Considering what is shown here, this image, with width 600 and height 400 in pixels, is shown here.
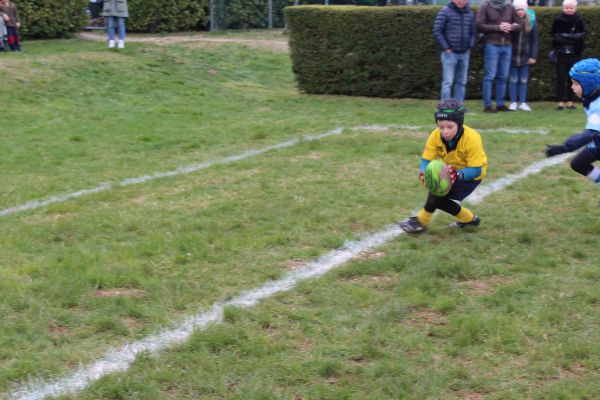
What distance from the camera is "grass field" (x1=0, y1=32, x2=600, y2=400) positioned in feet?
14.3

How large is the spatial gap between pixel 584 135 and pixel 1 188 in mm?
5787

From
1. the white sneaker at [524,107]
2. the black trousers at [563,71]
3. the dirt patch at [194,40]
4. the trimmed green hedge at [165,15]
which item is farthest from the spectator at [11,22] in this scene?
the black trousers at [563,71]

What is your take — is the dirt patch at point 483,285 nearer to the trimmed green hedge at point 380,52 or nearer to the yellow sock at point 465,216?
the yellow sock at point 465,216

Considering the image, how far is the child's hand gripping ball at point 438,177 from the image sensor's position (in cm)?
656

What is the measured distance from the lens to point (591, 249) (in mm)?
6406

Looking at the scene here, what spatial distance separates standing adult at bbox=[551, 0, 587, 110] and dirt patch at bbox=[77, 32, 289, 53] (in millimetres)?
9545

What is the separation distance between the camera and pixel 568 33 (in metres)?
14.2

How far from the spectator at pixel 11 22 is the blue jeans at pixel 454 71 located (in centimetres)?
1043

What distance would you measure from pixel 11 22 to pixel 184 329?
16.0 meters

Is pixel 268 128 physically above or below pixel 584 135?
below

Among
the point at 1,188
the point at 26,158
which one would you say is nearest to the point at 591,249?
the point at 1,188

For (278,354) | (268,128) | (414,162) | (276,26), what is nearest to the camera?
(278,354)

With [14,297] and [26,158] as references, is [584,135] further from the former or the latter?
[26,158]

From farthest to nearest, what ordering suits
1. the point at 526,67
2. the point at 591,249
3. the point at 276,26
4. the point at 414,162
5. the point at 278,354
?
the point at 276,26, the point at 526,67, the point at 414,162, the point at 591,249, the point at 278,354
